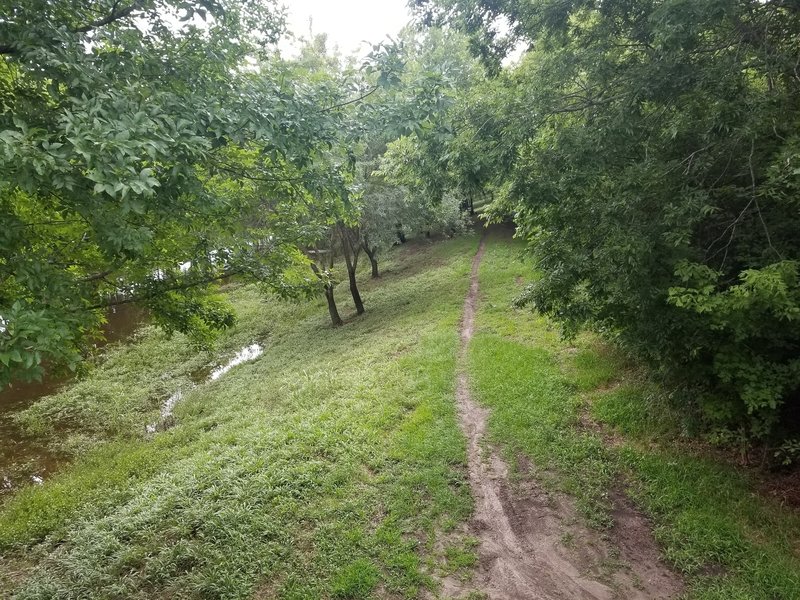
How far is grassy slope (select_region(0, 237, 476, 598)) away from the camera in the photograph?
6055mm

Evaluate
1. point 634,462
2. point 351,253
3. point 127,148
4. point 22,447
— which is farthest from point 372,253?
point 127,148

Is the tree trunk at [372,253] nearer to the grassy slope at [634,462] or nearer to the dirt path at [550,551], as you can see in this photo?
the grassy slope at [634,462]

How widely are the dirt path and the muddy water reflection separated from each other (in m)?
7.59

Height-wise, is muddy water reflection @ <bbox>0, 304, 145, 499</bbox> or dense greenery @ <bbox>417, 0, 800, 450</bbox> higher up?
dense greenery @ <bbox>417, 0, 800, 450</bbox>

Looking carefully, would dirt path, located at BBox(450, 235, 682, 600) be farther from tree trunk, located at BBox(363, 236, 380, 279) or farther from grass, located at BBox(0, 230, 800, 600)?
tree trunk, located at BBox(363, 236, 380, 279)

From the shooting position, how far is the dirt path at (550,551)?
542cm

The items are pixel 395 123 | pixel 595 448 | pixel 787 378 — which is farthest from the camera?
pixel 595 448

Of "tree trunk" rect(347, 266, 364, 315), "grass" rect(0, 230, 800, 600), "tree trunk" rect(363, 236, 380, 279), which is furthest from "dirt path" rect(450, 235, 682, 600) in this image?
"tree trunk" rect(363, 236, 380, 279)

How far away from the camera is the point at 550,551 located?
5.99m

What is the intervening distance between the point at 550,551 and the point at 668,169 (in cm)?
510

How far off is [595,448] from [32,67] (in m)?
8.98

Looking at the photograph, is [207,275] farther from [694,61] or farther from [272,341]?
[272,341]

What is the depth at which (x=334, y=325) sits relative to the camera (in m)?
21.5

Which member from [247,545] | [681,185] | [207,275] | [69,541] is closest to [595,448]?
[681,185]
